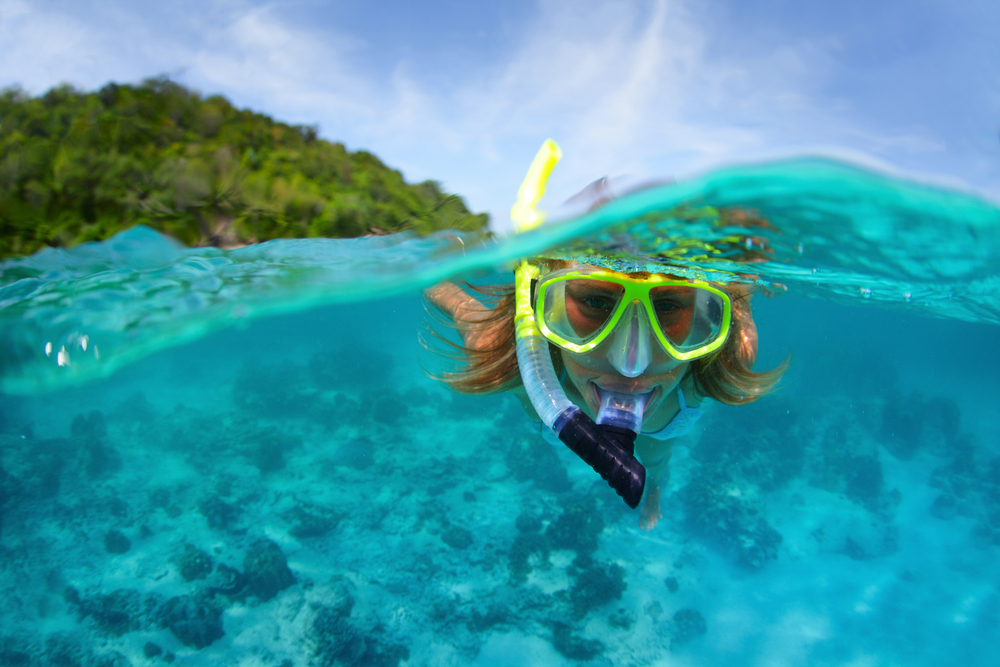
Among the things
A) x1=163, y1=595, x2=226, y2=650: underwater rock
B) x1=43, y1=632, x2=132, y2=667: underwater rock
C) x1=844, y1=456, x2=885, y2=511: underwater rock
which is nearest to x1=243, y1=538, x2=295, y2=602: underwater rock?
x1=163, y1=595, x2=226, y2=650: underwater rock

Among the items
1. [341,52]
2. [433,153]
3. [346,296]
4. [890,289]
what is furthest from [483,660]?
[890,289]

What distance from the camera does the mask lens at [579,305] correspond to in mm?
4094

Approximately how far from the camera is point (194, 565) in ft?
32.4

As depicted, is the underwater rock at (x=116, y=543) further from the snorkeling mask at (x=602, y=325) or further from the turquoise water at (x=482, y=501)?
the snorkeling mask at (x=602, y=325)

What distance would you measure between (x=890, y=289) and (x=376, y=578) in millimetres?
11701

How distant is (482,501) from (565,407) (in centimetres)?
978

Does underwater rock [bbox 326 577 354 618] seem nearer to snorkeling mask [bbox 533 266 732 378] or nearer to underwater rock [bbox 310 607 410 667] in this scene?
underwater rock [bbox 310 607 410 667]

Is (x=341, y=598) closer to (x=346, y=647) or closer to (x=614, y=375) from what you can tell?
(x=346, y=647)

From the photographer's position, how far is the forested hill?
3504 mm

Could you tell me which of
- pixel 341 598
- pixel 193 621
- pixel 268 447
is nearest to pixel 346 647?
pixel 341 598

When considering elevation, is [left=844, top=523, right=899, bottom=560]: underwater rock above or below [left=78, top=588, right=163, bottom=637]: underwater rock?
below

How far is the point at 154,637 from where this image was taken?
8797 mm

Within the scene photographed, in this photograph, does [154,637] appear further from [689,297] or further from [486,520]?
[689,297]

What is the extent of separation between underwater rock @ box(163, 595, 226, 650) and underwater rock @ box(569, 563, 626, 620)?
6815mm
